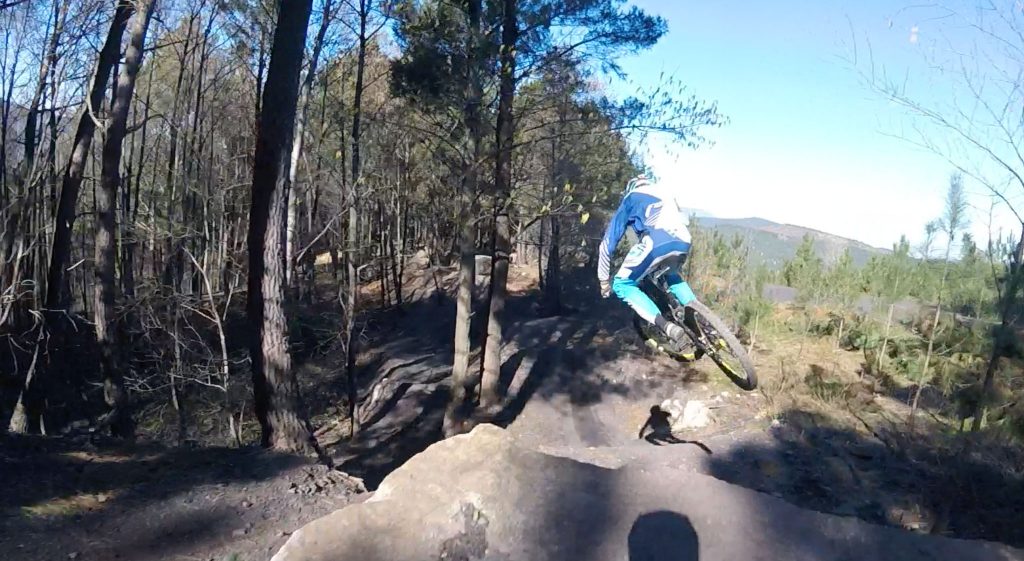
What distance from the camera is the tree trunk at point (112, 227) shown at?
948 cm

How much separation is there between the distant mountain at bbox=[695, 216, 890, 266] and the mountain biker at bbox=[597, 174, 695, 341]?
793cm

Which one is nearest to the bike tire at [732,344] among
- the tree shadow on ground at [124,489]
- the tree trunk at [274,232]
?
the tree shadow on ground at [124,489]

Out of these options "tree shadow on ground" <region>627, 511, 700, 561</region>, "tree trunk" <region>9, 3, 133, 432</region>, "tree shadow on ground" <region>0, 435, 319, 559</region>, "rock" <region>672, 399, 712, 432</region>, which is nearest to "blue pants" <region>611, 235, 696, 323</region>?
"tree shadow on ground" <region>627, 511, 700, 561</region>

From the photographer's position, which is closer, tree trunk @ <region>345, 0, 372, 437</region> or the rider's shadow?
the rider's shadow

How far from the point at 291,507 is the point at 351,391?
8.97 m

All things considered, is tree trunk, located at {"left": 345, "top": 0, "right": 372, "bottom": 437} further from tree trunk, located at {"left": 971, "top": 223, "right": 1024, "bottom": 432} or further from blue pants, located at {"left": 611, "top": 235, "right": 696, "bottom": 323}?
tree trunk, located at {"left": 971, "top": 223, "right": 1024, "bottom": 432}

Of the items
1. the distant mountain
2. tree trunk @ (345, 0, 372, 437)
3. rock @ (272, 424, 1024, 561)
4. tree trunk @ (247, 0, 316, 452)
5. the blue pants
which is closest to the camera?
rock @ (272, 424, 1024, 561)

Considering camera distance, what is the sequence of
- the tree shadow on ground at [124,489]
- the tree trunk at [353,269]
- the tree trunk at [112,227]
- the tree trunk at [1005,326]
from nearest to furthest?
1. the tree shadow on ground at [124,489]
2. the tree trunk at [1005,326]
3. the tree trunk at [112,227]
4. the tree trunk at [353,269]

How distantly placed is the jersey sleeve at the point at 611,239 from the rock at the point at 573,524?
211cm

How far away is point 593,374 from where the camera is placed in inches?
545

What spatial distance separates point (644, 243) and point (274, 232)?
155 inches

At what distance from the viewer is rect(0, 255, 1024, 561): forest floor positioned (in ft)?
16.8

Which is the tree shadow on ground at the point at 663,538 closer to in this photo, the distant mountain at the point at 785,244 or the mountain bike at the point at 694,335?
the mountain bike at the point at 694,335

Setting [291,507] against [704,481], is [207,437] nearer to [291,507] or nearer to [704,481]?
[291,507]
